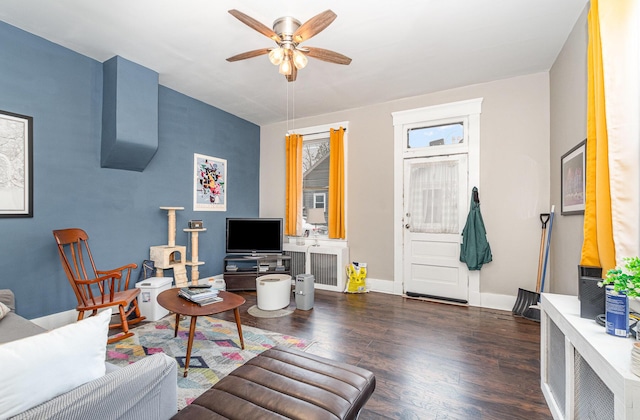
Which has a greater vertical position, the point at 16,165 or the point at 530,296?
the point at 16,165

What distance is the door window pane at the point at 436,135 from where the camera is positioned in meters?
3.76

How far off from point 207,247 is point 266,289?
4.94 feet

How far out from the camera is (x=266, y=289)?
10.9 ft

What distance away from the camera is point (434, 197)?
12.6ft

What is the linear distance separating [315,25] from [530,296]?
3.54 meters

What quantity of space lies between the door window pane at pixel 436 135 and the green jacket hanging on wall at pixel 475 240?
0.74 metres

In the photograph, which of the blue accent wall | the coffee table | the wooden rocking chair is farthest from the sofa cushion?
the blue accent wall

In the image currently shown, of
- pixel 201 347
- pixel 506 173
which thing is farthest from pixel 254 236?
pixel 506 173

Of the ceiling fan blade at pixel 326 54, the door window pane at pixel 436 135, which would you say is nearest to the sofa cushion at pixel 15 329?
the ceiling fan blade at pixel 326 54

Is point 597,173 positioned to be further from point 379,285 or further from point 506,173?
point 379,285

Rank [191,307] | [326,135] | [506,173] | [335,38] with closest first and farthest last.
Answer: [191,307], [335,38], [506,173], [326,135]

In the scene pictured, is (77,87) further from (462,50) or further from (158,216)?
(462,50)

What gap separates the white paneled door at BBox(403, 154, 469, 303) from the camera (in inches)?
146

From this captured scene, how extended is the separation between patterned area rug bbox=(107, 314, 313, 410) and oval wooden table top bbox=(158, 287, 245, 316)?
1.38ft
